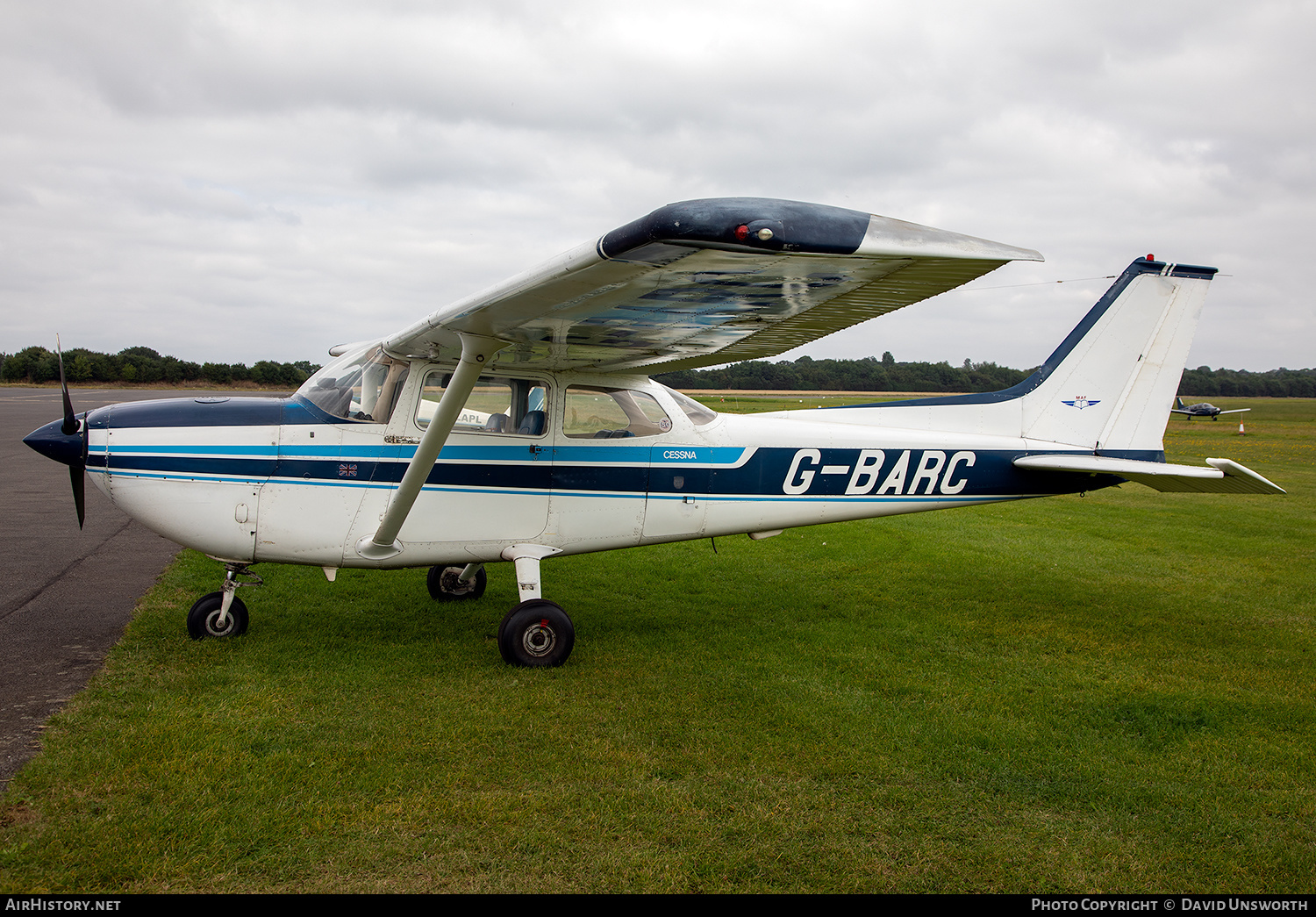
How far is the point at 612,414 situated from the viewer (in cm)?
593

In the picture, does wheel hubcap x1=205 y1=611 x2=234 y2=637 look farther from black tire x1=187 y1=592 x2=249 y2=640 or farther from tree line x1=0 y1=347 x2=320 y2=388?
tree line x1=0 y1=347 x2=320 y2=388

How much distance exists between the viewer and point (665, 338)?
5.17 meters

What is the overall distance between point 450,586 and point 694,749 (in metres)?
3.56

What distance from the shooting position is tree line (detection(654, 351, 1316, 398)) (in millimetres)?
37312

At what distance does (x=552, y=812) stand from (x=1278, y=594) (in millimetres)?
7628

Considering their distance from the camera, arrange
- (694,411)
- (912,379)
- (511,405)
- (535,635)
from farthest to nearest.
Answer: (912,379)
(694,411)
(511,405)
(535,635)

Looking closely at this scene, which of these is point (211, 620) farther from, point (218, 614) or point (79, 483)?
point (79, 483)

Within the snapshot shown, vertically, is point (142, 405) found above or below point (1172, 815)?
above

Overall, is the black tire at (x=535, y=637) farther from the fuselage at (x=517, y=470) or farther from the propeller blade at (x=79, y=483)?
the propeller blade at (x=79, y=483)

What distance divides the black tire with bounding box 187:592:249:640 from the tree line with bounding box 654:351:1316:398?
6.75 meters

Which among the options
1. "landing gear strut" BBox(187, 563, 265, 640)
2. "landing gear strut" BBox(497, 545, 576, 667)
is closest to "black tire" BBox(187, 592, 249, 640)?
"landing gear strut" BBox(187, 563, 265, 640)

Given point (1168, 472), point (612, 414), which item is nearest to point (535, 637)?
point (612, 414)

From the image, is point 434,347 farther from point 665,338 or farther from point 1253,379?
point 1253,379
